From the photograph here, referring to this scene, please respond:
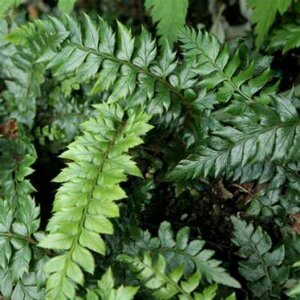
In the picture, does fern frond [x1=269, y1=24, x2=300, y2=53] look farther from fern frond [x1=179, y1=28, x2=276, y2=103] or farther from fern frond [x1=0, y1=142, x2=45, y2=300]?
fern frond [x1=0, y1=142, x2=45, y2=300]

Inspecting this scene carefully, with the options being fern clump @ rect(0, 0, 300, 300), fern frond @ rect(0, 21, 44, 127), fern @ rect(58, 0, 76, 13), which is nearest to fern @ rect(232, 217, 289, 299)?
fern clump @ rect(0, 0, 300, 300)

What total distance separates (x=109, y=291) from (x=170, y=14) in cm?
93

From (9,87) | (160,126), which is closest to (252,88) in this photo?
(160,126)

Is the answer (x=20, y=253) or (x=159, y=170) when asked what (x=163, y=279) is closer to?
(x=20, y=253)

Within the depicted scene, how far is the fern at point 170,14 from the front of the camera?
1627 mm

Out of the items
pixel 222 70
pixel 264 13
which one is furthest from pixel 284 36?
pixel 222 70

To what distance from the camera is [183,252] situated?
Result: 4.62 ft

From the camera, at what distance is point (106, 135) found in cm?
155

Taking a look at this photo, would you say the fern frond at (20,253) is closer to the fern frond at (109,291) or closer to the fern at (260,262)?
the fern frond at (109,291)

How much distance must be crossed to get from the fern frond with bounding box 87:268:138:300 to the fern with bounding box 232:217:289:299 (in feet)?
1.26

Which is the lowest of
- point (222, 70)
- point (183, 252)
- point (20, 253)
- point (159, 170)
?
point (20, 253)

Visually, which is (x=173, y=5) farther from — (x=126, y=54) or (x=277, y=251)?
(x=277, y=251)

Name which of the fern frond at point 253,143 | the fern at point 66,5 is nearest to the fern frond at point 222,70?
the fern frond at point 253,143

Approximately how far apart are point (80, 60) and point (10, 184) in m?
0.55
